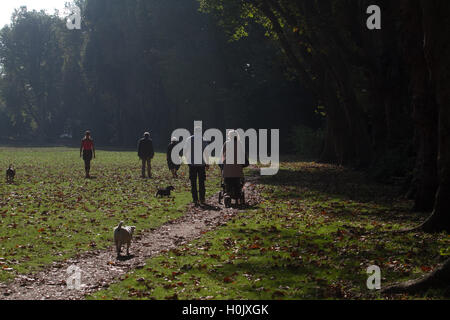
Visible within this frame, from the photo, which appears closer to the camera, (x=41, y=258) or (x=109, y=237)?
(x=41, y=258)

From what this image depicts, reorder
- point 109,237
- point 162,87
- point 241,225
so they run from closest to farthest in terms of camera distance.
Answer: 1. point 109,237
2. point 241,225
3. point 162,87

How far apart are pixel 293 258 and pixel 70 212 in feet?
27.3

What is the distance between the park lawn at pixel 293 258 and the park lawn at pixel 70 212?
2.11m

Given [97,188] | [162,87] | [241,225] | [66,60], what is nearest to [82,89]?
[66,60]

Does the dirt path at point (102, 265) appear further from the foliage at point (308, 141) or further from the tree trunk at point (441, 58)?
the foliage at point (308, 141)

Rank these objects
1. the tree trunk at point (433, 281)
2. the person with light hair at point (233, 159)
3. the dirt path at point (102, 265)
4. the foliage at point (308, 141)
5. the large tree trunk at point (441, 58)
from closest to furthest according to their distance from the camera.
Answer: the tree trunk at point (433, 281)
the dirt path at point (102, 265)
the large tree trunk at point (441, 58)
the person with light hair at point (233, 159)
the foliage at point (308, 141)

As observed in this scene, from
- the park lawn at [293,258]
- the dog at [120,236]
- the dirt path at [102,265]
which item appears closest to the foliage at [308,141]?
the park lawn at [293,258]

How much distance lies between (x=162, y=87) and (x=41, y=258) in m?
62.3

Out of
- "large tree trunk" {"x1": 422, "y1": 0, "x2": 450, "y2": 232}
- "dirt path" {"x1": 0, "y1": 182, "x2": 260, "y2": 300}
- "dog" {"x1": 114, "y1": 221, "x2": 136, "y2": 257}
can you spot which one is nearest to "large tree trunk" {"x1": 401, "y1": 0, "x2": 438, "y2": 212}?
"large tree trunk" {"x1": 422, "y1": 0, "x2": 450, "y2": 232}

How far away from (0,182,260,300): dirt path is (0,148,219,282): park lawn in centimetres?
38

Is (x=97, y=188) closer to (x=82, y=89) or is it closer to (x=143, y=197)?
(x=143, y=197)

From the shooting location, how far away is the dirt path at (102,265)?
8141 mm

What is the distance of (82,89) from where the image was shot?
88500mm

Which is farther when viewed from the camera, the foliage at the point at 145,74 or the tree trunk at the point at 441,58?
the foliage at the point at 145,74
